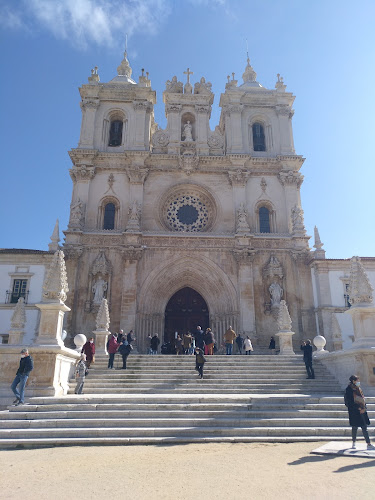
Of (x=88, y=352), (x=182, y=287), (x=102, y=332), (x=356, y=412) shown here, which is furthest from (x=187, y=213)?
(x=356, y=412)

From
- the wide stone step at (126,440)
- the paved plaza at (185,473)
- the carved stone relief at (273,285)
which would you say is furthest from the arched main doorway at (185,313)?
the paved plaza at (185,473)

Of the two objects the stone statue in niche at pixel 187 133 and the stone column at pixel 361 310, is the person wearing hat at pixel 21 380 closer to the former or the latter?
the stone column at pixel 361 310

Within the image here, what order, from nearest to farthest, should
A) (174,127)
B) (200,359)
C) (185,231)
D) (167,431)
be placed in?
(167,431)
(200,359)
(185,231)
(174,127)

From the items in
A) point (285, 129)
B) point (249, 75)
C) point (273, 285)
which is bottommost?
point (273, 285)

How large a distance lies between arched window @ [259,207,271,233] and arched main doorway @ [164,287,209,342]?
259 inches

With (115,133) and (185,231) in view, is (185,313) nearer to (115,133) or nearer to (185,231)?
(185,231)

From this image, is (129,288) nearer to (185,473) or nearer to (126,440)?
(126,440)

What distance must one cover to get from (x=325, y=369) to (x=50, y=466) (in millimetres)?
11643

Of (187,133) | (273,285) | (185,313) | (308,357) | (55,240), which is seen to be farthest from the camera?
(187,133)

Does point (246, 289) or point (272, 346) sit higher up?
point (246, 289)

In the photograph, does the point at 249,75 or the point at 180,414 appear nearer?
the point at 180,414

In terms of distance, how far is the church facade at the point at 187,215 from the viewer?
77.6ft

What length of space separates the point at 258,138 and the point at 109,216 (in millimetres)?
13277

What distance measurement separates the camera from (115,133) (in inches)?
1162
